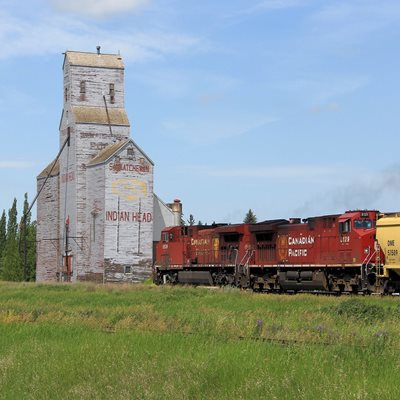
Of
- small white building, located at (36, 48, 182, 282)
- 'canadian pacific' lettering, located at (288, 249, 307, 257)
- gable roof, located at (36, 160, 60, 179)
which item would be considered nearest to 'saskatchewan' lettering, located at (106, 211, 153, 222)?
small white building, located at (36, 48, 182, 282)

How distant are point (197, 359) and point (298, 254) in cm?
2422

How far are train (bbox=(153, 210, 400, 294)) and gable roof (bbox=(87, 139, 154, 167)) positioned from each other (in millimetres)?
18812

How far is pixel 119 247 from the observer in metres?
64.4

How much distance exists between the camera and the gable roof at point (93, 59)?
7069 centimetres

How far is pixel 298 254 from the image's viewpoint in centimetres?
3675

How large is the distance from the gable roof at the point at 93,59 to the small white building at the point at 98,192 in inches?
3.5

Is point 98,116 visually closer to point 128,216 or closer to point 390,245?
point 128,216

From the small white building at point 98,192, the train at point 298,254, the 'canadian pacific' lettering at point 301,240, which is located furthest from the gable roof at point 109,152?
the 'canadian pacific' lettering at point 301,240

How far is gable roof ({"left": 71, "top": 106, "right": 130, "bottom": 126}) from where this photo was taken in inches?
2704

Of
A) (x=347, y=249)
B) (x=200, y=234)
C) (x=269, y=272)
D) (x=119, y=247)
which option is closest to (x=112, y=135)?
(x=119, y=247)

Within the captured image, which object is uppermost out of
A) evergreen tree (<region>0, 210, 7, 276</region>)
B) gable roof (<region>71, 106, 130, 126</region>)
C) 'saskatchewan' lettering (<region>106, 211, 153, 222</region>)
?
gable roof (<region>71, 106, 130, 126</region>)

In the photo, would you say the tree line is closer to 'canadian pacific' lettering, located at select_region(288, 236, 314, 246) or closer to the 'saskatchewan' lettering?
the 'saskatchewan' lettering

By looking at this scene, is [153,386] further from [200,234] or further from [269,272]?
[200,234]

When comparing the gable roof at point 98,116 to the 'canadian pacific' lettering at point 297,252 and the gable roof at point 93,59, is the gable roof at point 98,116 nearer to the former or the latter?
Answer: the gable roof at point 93,59
